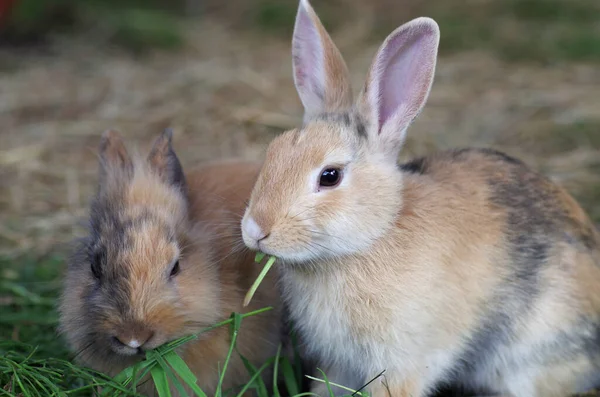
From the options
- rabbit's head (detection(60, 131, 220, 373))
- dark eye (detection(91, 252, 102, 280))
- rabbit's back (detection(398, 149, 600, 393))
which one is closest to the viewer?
rabbit's head (detection(60, 131, 220, 373))

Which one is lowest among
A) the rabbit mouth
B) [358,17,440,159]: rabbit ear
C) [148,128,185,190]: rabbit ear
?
the rabbit mouth

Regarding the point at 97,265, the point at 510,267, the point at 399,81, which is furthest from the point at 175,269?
the point at 510,267

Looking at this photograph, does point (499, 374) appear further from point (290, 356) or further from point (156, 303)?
point (156, 303)

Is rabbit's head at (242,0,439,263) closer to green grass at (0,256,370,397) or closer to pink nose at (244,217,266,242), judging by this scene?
pink nose at (244,217,266,242)

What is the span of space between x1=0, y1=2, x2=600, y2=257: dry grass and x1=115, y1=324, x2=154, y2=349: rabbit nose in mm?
1871

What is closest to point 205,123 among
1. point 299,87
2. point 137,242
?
point 299,87

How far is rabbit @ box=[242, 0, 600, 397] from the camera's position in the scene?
271cm

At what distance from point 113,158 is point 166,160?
0.22 metres

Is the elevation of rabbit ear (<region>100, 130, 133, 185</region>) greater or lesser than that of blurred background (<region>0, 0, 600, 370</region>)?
greater

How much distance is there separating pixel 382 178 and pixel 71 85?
445 cm

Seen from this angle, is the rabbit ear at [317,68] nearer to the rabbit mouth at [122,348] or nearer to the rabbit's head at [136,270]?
the rabbit's head at [136,270]

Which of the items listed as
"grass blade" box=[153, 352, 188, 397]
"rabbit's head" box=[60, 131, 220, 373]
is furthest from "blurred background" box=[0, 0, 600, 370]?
"grass blade" box=[153, 352, 188, 397]

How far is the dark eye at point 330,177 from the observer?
8.87 feet

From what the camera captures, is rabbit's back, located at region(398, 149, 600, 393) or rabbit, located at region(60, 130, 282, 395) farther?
rabbit's back, located at region(398, 149, 600, 393)
